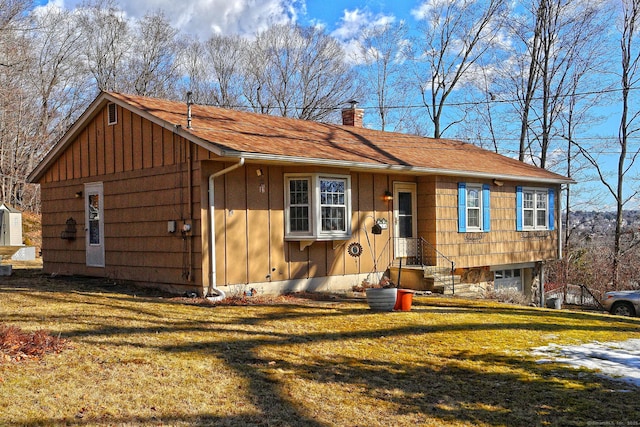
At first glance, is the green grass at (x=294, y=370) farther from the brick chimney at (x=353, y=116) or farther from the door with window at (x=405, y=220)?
the brick chimney at (x=353, y=116)

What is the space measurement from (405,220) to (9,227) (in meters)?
10.4

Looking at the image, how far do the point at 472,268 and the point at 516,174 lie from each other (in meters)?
3.04

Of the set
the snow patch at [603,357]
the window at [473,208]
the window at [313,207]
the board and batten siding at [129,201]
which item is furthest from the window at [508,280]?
the board and batten siding at [129,201]

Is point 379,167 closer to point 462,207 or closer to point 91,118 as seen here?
point 462,207

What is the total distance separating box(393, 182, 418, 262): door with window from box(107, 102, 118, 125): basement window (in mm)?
6807

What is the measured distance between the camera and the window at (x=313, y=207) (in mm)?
12391

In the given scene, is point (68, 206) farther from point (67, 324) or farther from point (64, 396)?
point (64, 396)

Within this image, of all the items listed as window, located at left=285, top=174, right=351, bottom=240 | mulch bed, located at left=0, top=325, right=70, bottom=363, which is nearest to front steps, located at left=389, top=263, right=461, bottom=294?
window, located at left=285, top=174, right=351, bottom=240

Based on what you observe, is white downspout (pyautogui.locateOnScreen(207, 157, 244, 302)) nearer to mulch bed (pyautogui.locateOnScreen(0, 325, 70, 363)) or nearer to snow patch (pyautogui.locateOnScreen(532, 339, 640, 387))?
mulch bed (pyautogui.locateOnScreen(0, 325, 70, 363))

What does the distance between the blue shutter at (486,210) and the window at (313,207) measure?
17.7 ft

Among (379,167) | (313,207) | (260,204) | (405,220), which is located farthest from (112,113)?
(405,220)

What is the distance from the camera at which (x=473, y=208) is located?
16.4 m

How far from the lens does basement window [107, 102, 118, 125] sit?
13.5m

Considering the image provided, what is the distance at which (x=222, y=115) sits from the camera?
46.2ft
